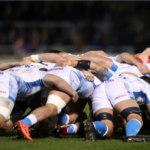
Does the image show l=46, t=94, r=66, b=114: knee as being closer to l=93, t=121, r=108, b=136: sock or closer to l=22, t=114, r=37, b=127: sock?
l=22, t=114, r=37, b=127: sock

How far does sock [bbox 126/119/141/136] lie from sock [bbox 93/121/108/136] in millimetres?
300

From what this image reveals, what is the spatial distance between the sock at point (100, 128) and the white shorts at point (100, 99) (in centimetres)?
34

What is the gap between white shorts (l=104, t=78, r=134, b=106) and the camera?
4.70 meters

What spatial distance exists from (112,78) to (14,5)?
1027 centimetres

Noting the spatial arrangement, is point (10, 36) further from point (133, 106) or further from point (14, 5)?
point (133, 106)

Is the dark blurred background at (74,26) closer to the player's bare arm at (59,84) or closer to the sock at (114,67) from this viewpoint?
the sock at (114,67)

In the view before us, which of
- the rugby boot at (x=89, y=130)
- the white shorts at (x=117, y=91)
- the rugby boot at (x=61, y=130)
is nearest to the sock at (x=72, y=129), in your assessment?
the rugby boot at (x=61, y=130)

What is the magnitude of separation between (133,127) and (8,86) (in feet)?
5.42

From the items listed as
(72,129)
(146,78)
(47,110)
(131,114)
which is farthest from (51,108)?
(146,78)

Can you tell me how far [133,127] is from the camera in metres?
4.36

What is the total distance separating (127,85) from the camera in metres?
4.89

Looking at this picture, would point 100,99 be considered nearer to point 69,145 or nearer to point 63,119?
point 63,119

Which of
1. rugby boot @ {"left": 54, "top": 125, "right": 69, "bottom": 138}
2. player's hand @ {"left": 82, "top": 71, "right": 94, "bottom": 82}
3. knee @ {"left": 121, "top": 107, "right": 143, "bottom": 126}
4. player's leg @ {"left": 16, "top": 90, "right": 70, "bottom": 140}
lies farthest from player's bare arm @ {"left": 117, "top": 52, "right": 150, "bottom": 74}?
rugby boot @ {"left": 54, "top": 125, "right": 69, "bottom": 138}

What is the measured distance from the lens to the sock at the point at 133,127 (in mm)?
4344
